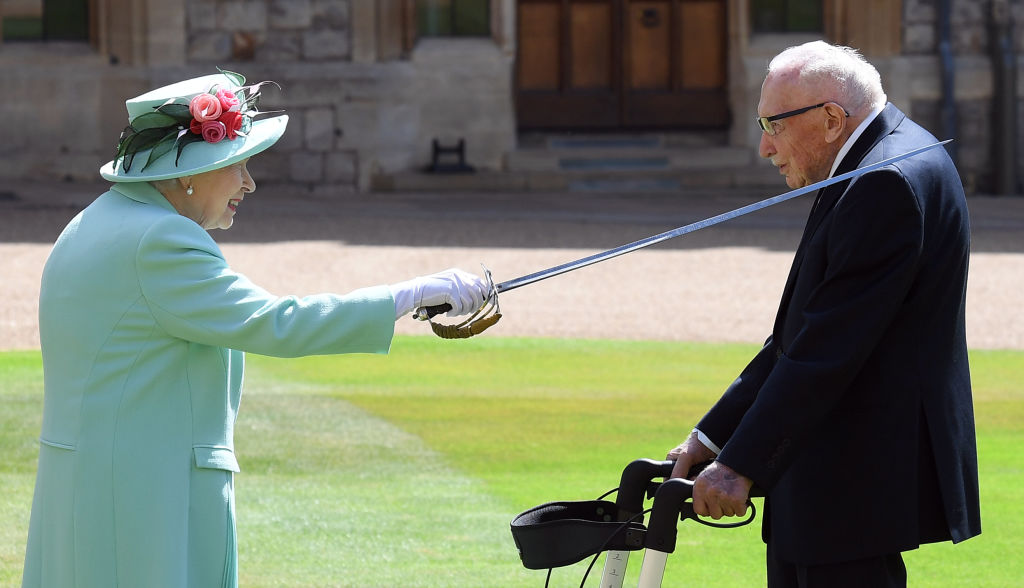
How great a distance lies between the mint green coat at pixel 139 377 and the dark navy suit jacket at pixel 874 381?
879 millimetres

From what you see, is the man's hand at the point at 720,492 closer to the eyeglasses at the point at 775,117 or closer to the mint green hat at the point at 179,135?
the eyeglasses at the point at 775,117

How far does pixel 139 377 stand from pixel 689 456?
47.0 inches

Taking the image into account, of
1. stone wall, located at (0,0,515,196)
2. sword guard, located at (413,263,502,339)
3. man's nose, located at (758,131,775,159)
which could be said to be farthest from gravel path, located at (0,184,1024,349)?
sword guard, located at (413,263,502,339)

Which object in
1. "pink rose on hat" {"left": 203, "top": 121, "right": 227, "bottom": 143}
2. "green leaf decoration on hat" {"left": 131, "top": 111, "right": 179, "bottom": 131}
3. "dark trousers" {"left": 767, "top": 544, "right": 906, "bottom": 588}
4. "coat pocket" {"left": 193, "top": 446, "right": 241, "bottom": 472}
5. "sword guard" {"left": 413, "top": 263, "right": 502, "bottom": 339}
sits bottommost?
"dark trousers" {"left": 767, "top": 544, "right": 906, "bottom": 588}

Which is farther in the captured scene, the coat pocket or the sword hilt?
the sword hilt

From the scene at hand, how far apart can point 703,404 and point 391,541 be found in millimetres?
2931

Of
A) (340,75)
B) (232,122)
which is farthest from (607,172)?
(232,122)

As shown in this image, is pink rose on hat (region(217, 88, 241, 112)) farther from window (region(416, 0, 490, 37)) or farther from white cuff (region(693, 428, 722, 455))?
window (region(416, 0, 490, 37))

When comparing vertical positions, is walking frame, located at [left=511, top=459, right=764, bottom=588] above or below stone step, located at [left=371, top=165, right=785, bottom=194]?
above

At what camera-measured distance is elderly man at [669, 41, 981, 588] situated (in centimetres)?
297

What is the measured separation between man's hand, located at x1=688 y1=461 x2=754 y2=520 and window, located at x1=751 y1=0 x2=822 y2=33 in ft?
51.6

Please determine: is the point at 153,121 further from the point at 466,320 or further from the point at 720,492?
the point at 720,492

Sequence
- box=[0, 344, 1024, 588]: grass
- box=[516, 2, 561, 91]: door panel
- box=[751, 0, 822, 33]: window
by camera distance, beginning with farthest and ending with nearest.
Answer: box=[516, 2, 561, 91]: door panel < box=[751, 0, 822, 33]: window < box=[0, 344, 1024, 588]: grass

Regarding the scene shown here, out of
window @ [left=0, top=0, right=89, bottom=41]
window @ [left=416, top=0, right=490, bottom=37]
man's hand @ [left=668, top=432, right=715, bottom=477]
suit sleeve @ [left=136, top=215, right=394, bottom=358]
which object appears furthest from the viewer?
window @ [left=416, top=0, right=490, bottom=37]
